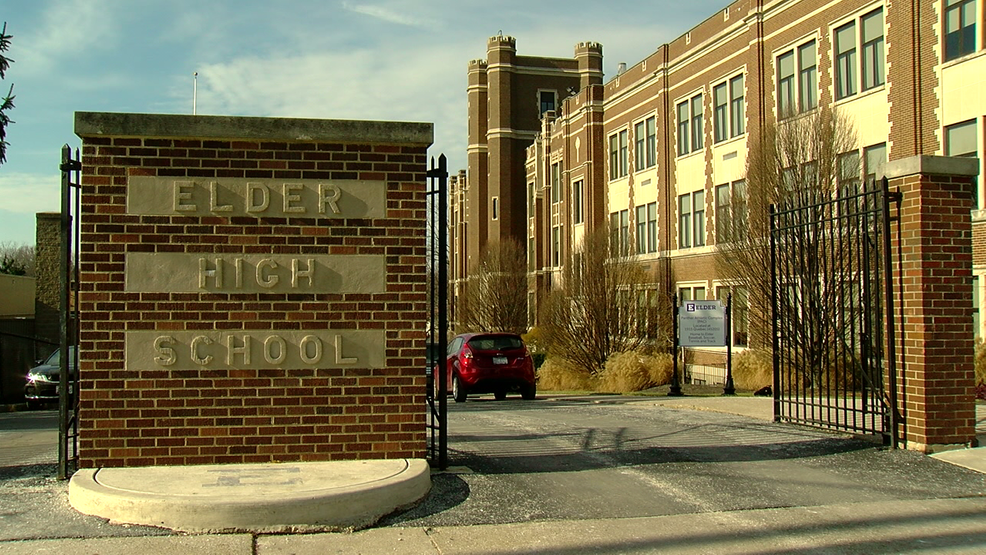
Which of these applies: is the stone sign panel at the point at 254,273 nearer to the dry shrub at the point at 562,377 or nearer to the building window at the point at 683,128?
the dry shrub at the point at 562,377

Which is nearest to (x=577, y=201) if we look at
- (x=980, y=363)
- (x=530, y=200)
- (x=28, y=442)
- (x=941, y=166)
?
(x=530, y=200)

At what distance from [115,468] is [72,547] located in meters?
1.43

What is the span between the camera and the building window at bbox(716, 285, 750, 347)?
2351 centimetres

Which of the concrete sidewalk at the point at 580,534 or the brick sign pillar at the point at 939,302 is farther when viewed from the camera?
the brick sign pillar at the point at 939,302

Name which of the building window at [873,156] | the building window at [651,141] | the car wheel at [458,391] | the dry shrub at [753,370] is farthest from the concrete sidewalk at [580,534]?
the building window at [651,141]

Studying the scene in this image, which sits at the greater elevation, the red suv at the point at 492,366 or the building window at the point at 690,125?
the building window at the point at 690,125

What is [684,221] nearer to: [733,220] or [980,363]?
[733,220]

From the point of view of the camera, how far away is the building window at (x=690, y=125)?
33.9 metres

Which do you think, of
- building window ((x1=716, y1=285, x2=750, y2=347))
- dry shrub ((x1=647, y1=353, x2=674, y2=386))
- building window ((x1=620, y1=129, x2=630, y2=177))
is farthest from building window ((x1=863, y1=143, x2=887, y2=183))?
building window ((x1=620, y1=129, x2=630, y2=177))

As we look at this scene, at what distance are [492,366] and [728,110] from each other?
56.7 ft

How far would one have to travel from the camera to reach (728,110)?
31.8m

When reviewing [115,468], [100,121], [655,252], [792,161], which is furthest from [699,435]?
[655,252]

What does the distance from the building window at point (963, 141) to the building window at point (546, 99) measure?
3734 centimetres

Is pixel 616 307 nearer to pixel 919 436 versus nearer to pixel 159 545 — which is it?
pixel 919 436
